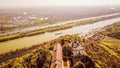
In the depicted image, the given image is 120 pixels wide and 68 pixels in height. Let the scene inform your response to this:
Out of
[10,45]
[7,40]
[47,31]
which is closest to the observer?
[10,45]

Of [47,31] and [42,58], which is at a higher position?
[42,58]

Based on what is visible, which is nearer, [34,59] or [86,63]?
[86,63]

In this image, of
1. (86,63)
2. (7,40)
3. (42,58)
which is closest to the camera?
(86,63)

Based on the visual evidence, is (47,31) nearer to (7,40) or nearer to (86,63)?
(7,40)

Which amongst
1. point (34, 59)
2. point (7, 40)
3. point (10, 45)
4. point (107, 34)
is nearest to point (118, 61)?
point (34, 59)

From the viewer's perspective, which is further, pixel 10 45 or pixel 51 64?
pixel 10 45

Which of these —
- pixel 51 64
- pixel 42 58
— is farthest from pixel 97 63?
pixel 42 58

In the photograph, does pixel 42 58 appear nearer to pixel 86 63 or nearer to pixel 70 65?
pixel 70 65

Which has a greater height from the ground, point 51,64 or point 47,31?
point 51,64

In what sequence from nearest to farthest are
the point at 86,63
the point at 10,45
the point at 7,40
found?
1. the point at 86,63
2. the point at 10,45
3. the point at 7,40
